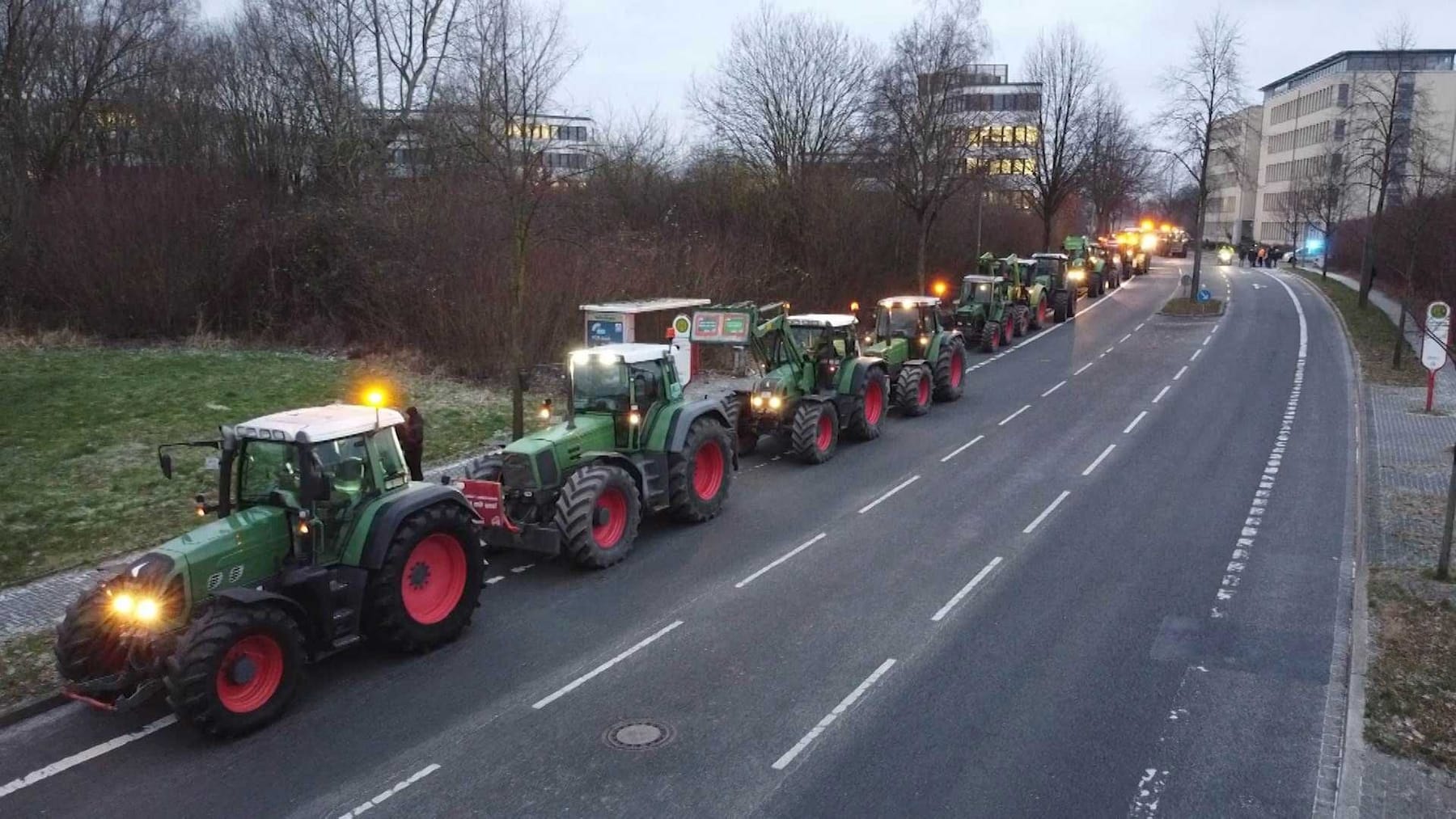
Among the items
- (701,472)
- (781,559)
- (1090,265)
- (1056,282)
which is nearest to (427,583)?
(781,559)

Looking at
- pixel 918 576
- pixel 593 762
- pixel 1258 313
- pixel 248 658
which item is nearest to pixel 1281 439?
pixel 918 576

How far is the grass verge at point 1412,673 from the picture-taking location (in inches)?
320

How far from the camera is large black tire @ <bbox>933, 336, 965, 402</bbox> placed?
23.0 metres

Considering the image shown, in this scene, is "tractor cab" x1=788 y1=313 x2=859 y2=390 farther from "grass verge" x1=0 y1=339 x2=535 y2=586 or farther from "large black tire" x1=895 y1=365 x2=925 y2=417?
"grass verge" x1=0 y1=339 x2=535 y2=586

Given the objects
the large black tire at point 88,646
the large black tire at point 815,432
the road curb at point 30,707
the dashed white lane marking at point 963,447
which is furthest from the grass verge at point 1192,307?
the road curb at point 30,707

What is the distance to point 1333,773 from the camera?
7688 mm

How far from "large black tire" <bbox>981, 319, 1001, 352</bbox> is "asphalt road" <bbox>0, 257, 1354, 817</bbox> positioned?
14.8 metres

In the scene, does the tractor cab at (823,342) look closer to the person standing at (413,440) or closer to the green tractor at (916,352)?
the green tractor at (916,352)

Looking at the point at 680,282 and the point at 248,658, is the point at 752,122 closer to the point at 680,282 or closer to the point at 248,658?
the point at 680,282

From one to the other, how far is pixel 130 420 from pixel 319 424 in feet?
33.0

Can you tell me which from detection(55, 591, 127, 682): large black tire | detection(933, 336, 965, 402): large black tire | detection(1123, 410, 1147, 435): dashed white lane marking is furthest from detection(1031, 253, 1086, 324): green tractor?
detection(55, 591, 127, 682): large black tire

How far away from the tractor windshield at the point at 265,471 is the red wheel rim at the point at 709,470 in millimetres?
6254

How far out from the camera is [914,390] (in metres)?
21.5

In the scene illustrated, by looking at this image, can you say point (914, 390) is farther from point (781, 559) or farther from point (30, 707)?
point (30, 707)
